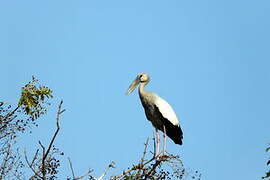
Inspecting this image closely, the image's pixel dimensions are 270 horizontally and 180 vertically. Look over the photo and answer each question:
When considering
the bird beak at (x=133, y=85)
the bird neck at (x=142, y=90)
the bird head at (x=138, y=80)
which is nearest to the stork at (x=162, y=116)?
the bird neck at (x=142, y=90)

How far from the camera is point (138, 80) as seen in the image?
15.2m

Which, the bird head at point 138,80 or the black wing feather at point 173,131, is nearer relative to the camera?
the black wing feather at point 173,131

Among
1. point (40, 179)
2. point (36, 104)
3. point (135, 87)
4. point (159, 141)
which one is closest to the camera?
point (40, 179)

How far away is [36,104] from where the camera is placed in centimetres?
1061

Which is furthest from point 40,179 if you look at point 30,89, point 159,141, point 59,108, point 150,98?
point 150,98

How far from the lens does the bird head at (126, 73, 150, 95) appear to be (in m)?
15.0

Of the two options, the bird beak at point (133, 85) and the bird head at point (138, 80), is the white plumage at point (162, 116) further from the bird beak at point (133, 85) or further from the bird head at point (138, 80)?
the bird beak at point (133, 85)

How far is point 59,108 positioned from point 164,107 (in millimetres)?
5913

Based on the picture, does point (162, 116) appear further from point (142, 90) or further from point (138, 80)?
point (138, 80)

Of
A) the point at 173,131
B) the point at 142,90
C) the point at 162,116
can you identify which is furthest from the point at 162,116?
the point at 142,90

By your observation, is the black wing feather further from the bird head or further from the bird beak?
the bird beak

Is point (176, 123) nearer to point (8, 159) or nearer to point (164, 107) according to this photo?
point (164, 107)

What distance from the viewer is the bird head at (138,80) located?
15.0 meters

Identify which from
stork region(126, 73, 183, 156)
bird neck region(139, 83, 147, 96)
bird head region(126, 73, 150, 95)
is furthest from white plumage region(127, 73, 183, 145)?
bird head region(126, 73, 150, 95)
